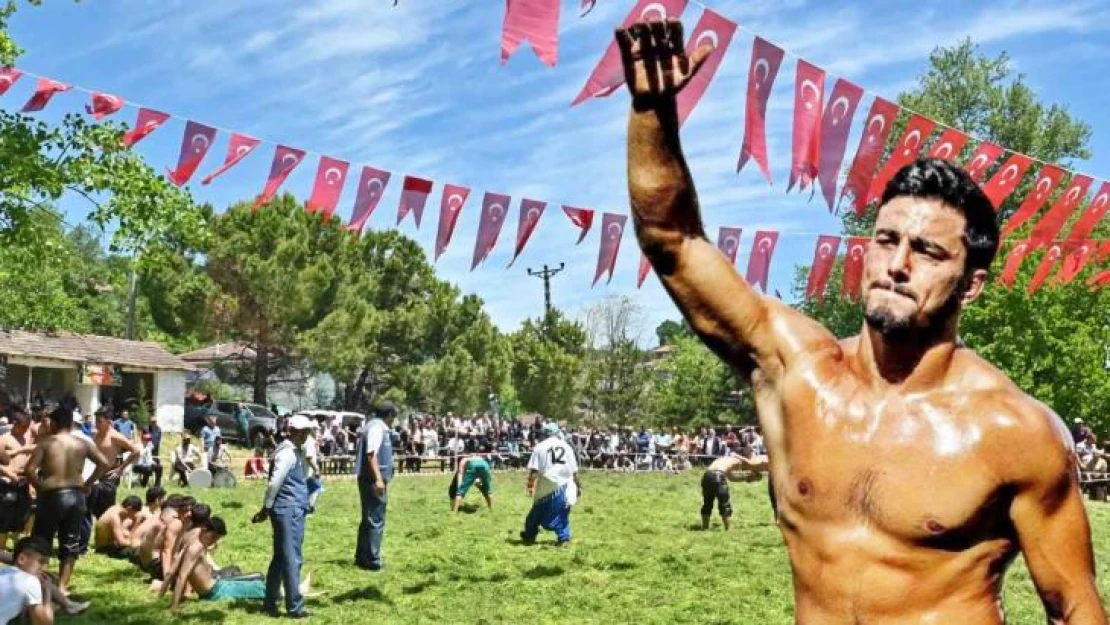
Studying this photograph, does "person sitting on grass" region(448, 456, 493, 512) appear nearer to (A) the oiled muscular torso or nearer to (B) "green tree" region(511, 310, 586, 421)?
(A) the oiled muscular torso

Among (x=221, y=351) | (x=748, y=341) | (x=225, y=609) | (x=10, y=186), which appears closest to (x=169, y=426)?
(x=221, y=351)

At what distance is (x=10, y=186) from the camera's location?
12531 mm

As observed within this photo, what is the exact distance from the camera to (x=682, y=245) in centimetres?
232

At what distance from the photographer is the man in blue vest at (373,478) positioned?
1179cm

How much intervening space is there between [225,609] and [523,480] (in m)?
17.0

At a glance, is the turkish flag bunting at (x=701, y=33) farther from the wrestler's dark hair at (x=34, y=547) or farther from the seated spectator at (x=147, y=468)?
the seated spectator at (x=147, y=468)

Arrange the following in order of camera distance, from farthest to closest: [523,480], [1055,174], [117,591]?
[523,480] → [1055,174] → [117,591]

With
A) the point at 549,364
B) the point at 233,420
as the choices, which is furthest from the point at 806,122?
the point at 549,364

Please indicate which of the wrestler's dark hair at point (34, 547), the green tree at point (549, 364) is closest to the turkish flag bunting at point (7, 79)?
the wrestler's dark hair at point (34, 547)

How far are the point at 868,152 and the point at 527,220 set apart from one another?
4.06 m

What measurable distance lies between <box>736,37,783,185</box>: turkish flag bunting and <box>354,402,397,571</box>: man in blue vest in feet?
15.9

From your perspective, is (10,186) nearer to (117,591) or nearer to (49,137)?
(49,137)

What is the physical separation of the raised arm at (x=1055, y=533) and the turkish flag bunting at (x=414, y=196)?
35.8ft

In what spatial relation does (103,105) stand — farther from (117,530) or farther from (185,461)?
(185,461)
